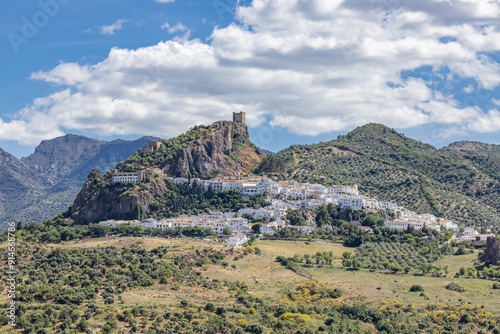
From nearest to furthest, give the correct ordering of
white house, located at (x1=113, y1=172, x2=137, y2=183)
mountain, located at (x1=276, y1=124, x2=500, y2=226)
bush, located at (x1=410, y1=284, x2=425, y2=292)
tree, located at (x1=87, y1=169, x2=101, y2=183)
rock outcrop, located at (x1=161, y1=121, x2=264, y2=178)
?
bush, located at (x1=410, y1=284, x2=425, y2=292)
white house, located at (x1=113, y1=172, x2=137, y2=183)
tree, located at (x1=87, y1=169, x2=101, y2=183)
rock outcrop, located at (x1=161, y1=121, x2=264, y2=178)
mountain, located at (x1=276, y1=124, x2=500, y2=226)

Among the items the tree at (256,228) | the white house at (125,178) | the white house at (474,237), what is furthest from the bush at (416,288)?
the white house at (125,178)

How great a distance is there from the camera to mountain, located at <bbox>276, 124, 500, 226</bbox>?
142 meters

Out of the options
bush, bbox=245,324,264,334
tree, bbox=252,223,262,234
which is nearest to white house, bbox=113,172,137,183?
tree, bbox=252,223,262,234

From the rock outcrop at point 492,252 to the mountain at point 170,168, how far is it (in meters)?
58.5

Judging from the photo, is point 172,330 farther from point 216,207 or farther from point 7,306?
point 216,207

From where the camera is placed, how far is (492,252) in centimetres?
8912

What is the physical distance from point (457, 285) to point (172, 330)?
1624 inches

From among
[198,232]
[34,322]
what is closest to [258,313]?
[34,322]

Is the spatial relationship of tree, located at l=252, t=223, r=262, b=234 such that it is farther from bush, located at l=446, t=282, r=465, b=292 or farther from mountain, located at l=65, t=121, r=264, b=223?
bush, located at l=446, t=282, r=465, b=292

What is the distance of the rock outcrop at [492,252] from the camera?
88.4 meters

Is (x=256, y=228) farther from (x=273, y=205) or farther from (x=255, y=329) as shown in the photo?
(x=255, y=329)

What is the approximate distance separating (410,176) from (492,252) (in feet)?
244

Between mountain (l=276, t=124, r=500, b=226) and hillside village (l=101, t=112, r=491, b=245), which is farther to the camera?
mountain (l=276, t=124, r=500, b=226)

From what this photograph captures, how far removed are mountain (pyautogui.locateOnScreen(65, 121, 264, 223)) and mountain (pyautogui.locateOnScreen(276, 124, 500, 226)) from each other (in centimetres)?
1807
